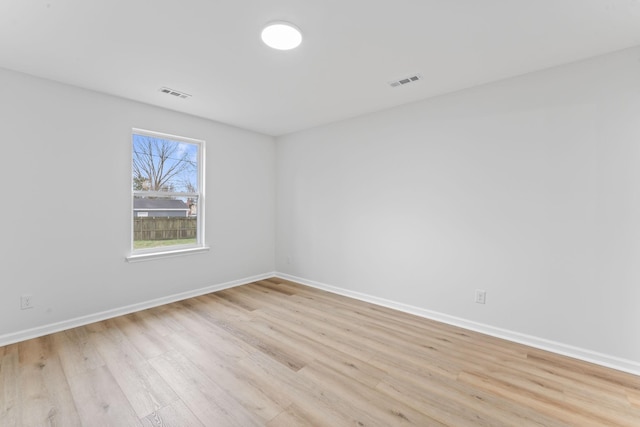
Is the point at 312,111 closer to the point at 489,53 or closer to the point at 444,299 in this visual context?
the point at 489,53

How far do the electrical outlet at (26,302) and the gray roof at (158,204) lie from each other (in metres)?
1.27

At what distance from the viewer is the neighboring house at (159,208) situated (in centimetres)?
342

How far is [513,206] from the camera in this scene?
2645 mm

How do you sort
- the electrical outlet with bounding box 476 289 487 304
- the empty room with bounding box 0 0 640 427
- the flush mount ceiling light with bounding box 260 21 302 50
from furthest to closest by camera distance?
the electrical outlet with bounding box 476 289 487 304 < the flush mount ceiling light with bounding box 260 21 302 50 < the empty room with bounding box 0 0 640 427

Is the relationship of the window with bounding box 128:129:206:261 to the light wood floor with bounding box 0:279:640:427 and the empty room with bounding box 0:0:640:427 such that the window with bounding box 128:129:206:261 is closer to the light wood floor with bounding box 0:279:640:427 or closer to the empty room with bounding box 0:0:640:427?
the empty room with bounding box 0:0:640:427

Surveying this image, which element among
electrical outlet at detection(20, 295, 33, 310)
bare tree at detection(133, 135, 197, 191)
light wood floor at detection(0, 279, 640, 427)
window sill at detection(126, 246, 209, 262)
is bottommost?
light wood floor at detection(0, 279, 640, 427)

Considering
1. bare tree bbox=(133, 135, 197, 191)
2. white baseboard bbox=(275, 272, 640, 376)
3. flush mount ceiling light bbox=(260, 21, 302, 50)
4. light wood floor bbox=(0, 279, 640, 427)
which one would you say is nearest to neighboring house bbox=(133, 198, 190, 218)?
bare tree bbox=(133, 135, 197, 191)

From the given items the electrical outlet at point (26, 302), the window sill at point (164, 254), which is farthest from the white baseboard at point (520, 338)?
the electrical outlet at point (26, 302)

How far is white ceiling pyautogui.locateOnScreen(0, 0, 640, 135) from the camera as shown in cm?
175

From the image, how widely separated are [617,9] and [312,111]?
275cm

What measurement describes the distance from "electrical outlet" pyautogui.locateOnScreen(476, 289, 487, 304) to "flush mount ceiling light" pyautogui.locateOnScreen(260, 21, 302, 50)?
2910 mm

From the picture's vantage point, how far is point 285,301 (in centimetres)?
366

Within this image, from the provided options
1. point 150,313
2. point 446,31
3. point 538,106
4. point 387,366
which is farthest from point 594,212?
point 150,313

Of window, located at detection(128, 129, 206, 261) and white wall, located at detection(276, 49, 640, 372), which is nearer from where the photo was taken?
white wall, located at detection(276, 49, 640, 372)
